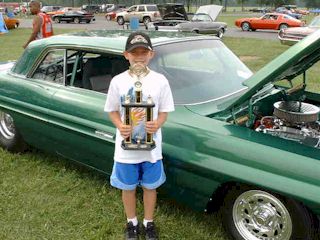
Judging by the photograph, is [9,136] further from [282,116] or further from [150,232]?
[282,116]

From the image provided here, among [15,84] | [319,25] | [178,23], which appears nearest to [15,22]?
[178,23]

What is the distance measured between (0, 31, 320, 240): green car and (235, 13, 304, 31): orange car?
70.9 ft

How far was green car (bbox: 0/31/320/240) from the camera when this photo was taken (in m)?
2.40

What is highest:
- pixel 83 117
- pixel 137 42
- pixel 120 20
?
pixel 137 42

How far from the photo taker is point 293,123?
2.95m

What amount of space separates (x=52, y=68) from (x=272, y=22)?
22176mm

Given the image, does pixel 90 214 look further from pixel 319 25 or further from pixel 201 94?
pixel 319 25

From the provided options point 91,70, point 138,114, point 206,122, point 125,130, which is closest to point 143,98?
point 138,114

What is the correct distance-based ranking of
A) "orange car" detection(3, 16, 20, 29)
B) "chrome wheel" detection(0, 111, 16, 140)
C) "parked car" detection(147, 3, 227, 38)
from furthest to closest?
"orange car" detection(3, 16, 20, 29) < "parked car" detection(147, 3, 227, 38) < "chrome wheel" detection(0, 111, 16, 140)

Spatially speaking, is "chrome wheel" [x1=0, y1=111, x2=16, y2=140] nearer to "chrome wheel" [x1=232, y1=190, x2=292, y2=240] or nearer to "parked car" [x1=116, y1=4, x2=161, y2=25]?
"chrome wheel" [x1=232, y1=190, x2=292, y2=240]

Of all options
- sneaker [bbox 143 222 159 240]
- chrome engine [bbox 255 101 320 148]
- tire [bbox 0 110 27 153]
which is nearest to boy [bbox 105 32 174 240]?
sneaker [bbox 143 222 159 240]

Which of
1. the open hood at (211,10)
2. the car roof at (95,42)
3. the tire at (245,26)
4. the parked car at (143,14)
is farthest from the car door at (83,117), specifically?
the parked car at (143,14)

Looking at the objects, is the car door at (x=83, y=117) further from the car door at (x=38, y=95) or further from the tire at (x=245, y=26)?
the tire at (x=245, y=26)

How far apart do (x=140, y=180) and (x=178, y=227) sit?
579mm
